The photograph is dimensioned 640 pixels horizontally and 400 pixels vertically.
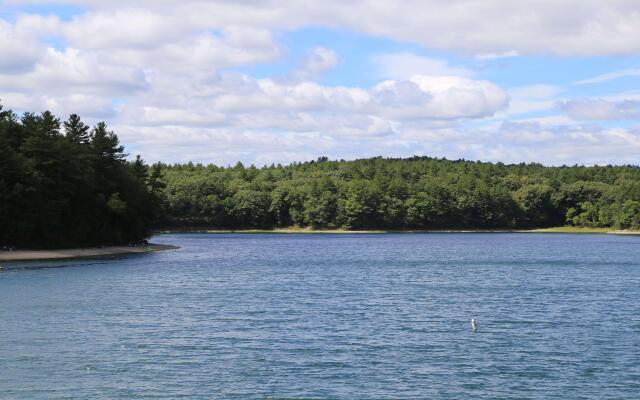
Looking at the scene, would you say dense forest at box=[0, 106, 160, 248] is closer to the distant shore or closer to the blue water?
the distant shore

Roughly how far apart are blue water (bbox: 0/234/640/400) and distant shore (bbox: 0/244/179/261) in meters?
21.6

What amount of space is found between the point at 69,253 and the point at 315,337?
7756 centimetres

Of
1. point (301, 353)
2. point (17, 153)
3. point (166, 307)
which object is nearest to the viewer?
point (301, 353)

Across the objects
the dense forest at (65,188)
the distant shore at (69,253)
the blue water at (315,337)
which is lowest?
the blue water at (315,337)

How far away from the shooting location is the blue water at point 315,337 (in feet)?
103

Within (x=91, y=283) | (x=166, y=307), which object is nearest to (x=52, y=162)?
(x=91, y=283)

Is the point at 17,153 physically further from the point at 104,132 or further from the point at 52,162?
the point at 104,132

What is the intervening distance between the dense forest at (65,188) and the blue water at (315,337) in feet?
→ 76.9

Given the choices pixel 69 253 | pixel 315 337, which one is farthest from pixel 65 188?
pixel 315 337

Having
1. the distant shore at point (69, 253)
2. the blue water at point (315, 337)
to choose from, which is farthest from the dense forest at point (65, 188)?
Result: the blue water at point (315, 337)

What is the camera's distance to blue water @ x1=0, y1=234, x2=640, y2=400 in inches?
1235

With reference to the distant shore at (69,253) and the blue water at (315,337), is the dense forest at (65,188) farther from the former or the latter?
the blue water at (315,337)

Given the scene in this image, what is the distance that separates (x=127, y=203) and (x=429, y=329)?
9401 cm

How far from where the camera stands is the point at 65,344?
131ft
